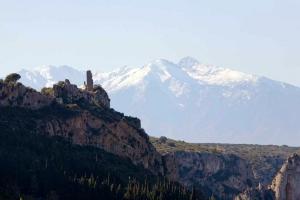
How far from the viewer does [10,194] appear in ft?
579

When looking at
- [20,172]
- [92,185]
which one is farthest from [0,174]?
[92,185]

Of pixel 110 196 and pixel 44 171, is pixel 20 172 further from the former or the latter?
pixel 110 196

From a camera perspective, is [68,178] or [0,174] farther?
[68,178]

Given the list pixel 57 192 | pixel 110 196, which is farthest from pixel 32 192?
pixel 110 196

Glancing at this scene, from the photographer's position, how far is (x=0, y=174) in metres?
186

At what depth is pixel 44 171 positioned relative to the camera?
198750 mm

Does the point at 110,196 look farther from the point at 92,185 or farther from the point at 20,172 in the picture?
the point at 20,172

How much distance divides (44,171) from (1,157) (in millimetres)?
9937

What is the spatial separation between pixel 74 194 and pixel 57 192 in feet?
11.9

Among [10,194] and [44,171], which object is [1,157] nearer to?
[44,171]

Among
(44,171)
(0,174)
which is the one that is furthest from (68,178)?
(0,174)

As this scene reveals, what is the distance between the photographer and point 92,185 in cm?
19950

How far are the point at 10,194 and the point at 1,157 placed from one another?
23735 mm

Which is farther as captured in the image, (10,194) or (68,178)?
(68,178)
